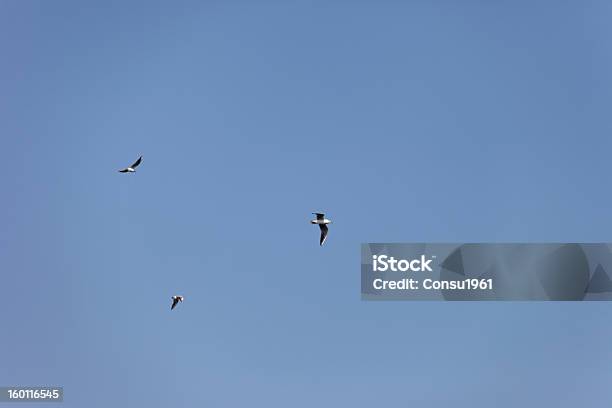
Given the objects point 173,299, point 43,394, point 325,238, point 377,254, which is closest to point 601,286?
point 377,254

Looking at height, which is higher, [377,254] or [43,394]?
[377,254]

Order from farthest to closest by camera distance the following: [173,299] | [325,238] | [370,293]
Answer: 1. [173,299]
2. [370,293]
3. [325,238]

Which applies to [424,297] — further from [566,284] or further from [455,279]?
[566,284]

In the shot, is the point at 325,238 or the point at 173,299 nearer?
the point at 325,238

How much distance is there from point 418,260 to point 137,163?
99.9 feet

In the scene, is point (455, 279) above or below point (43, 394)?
above

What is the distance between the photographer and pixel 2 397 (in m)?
111

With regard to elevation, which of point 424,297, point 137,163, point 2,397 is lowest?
point 2,397

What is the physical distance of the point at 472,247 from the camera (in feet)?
382

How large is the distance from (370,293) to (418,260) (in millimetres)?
5840

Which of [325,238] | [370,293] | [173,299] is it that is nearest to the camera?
[325,238]

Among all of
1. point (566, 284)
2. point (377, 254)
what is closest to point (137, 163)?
point (377, 254)

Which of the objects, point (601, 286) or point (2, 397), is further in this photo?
point (601, 286)

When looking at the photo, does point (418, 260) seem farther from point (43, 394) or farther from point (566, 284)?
point (43, 394)
